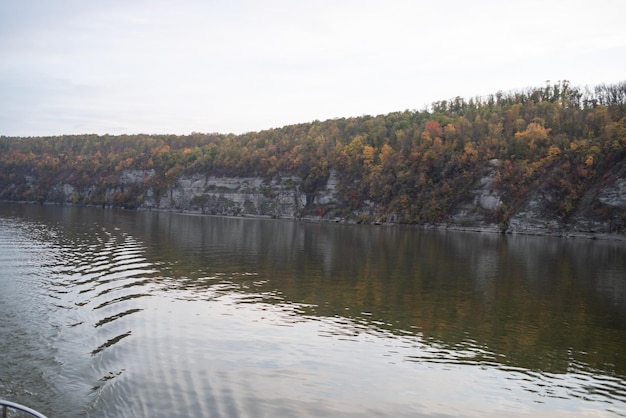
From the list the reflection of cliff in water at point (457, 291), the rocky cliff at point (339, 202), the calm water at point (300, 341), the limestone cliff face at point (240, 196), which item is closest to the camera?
the calm water at point (300, 341)

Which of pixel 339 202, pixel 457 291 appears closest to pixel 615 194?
pixel 339 202

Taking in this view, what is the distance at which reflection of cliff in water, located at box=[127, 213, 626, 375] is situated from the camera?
58.4 ft

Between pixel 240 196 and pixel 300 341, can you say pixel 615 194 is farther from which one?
pixel 240 196

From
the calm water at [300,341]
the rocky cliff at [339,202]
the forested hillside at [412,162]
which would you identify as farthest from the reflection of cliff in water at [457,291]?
the forested hillside at [412,162]

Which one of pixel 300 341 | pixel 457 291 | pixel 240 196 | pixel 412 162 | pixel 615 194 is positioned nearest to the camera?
pixel 300 341

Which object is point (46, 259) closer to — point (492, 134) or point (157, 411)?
point (157, 411)

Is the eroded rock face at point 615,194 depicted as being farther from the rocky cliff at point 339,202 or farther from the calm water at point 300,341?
the calm water at point 300,341

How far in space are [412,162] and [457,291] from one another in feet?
327

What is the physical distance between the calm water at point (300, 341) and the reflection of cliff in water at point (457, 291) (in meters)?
0.12

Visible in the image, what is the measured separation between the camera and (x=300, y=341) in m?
16.8

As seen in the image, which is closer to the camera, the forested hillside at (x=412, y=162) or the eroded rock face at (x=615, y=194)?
the eroded rock face at (x=615, y=194)

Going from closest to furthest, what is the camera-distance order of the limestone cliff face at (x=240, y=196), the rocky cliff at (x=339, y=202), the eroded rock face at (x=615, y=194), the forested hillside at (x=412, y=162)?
the eroded rock face at (x=615, y=194) → the rocky cliff at (x=339, y=202) → the forested hillside at (x=412, y=162) → the limestone cliff face at (x=240, y=196)

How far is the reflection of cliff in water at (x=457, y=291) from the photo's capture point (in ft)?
58.4

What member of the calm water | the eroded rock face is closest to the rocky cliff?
the eroded rock face
